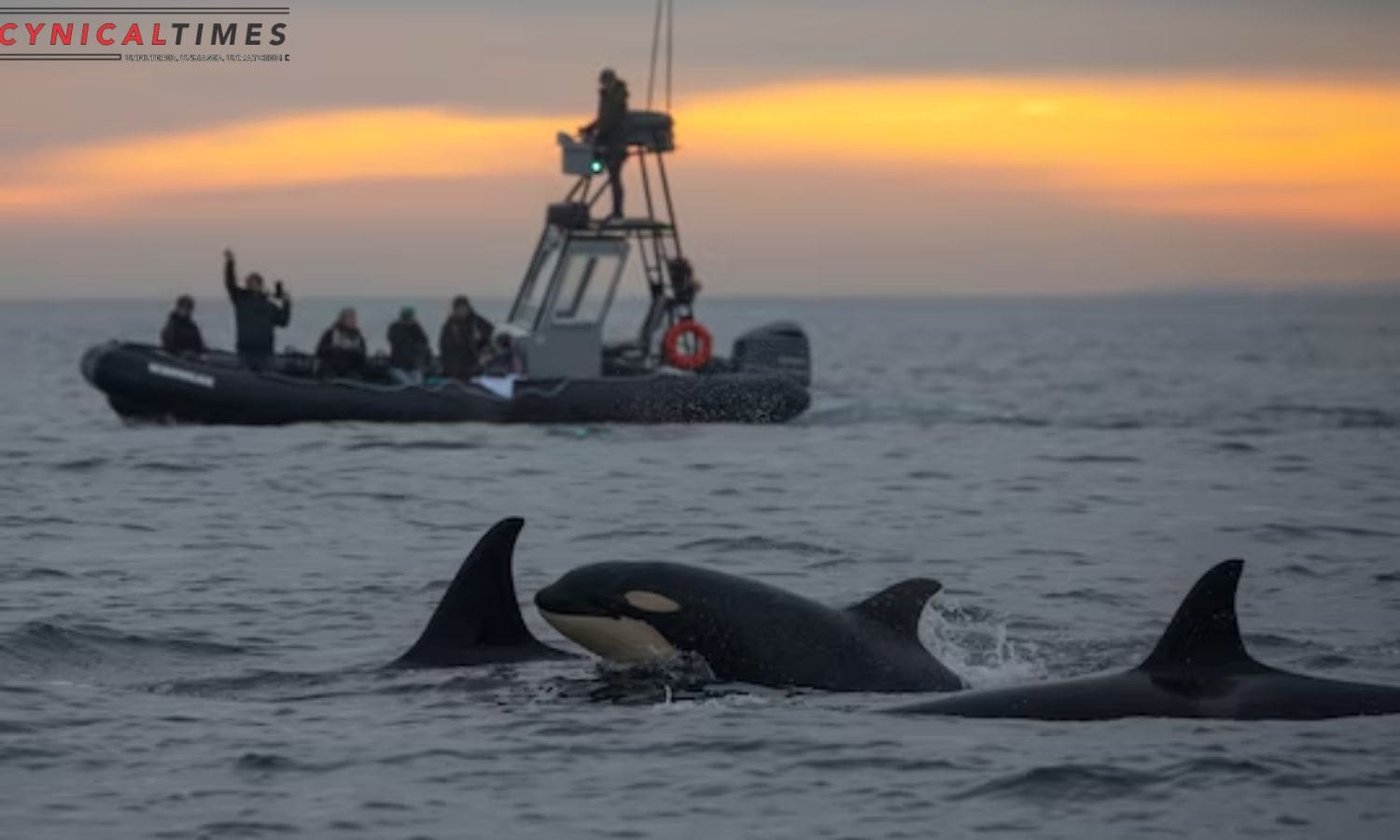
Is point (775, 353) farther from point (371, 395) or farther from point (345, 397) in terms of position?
point (345, 397)

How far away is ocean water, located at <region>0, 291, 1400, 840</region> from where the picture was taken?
10766mm

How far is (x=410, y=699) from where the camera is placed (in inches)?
511

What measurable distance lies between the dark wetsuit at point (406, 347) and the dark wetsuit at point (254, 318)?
167 centimetres

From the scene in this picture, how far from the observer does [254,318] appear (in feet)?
113

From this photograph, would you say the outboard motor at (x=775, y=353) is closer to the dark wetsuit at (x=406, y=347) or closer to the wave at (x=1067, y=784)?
the dark wetsuit at (x=406, y=347)

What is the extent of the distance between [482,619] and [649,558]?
6903mm

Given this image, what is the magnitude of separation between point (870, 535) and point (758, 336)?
1569 cm

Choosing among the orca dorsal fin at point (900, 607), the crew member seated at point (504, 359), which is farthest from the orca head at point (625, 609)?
the crew member seated at point (504, 359)

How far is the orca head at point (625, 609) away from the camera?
1300cm

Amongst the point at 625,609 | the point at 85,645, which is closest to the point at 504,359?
the point at 85,645

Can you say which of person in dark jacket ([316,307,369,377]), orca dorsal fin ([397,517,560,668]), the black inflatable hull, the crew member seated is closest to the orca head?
orca dorsal fin ([397,517,560,668])

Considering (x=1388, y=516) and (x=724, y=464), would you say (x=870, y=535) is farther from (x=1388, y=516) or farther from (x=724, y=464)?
(x=724, y=464)

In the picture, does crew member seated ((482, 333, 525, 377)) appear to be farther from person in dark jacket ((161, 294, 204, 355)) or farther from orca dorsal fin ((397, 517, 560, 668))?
orca dorsal fin ((397, 517, 560, 668))

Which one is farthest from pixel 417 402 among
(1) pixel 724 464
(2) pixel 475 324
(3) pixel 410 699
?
(3) pixel 410 699
